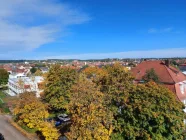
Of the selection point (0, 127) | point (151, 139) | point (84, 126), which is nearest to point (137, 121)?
point (151, 139)

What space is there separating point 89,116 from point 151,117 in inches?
247

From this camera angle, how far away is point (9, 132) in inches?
1175

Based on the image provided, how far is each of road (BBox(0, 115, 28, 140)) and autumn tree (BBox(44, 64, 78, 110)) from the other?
7.32 metres

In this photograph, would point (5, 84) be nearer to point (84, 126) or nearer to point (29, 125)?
point (29, 125)

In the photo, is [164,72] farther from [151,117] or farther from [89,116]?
[89,116]

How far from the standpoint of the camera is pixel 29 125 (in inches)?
1077

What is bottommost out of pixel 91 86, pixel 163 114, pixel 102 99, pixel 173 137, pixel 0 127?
pixel 0 127

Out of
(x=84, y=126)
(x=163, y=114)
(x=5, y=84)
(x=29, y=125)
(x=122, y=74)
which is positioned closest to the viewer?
(x=84, y=126)

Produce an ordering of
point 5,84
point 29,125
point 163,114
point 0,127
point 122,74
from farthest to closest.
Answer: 1. point 5,84
2. point 0,127
3. point 29,125
4. point 122,74
5. point 163,114

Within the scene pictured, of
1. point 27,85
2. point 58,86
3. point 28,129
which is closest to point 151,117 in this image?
point 28,129

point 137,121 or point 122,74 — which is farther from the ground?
point 122,74

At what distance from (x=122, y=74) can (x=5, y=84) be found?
6624 cm

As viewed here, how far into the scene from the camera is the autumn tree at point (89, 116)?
1867 centimetres

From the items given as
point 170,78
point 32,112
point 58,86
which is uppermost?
point 170,78
